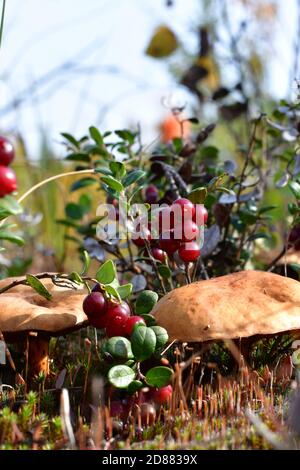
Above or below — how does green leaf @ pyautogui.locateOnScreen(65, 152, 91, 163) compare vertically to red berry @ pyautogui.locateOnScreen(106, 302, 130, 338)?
above

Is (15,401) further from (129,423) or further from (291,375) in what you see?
(291,375)

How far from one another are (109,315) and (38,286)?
0.73 feet

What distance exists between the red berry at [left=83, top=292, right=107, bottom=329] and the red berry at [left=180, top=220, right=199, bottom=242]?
29 cm

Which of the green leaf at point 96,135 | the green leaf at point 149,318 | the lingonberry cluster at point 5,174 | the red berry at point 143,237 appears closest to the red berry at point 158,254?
the red berry at point 143,237

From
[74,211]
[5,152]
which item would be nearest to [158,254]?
[5,152]

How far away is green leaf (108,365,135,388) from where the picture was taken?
1.47m

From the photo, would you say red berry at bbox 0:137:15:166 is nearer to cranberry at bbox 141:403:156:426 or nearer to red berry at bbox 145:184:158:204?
cranberry at bbox 141:403:156:426

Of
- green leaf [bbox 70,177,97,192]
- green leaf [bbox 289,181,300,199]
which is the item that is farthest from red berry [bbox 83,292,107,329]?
green leaf [bbox 70,177,97,192]

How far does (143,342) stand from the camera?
1.51 m

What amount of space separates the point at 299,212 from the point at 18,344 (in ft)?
3.30

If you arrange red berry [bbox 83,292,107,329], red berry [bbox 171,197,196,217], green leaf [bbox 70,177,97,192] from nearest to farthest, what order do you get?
red berry [bbox 83,292,107,329], red berry [bbox 171,197,196,217], green leaf [bbox 70,177,97,192]

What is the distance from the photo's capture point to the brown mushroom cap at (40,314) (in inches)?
62.4

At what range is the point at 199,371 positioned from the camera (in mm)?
1779

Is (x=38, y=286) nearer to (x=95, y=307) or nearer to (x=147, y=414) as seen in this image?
(x=95, y=307)
